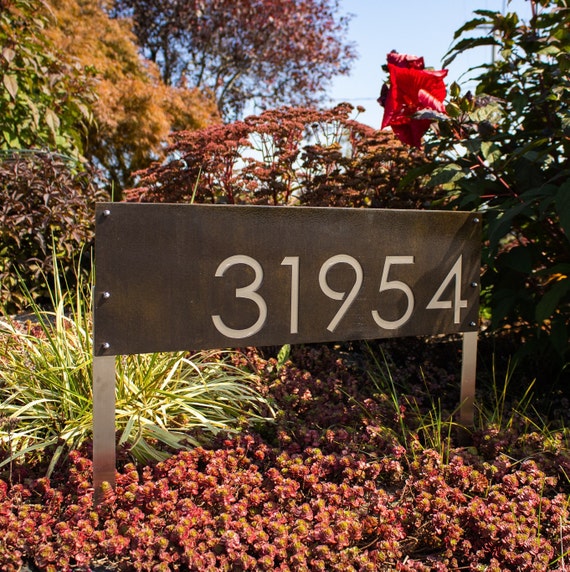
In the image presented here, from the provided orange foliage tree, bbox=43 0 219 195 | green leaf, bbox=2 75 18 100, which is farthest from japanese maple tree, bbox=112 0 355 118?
green leaf, bbox=2 75 18 100

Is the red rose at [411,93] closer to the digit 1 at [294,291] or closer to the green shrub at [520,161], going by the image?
the green shrub at [520,161]

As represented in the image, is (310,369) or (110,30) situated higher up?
(110,30)

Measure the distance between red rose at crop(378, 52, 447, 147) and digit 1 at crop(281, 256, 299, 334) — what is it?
0.91 m

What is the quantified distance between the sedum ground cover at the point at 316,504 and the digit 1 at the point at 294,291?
1.40ft

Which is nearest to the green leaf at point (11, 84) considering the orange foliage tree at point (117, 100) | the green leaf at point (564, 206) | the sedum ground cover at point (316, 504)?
the sedum ground cover at point (316, 504)

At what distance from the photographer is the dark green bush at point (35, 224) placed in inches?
156

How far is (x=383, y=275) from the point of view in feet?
6.92

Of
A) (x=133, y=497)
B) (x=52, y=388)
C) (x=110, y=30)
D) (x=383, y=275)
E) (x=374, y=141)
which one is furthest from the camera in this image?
(x=110, y=30)

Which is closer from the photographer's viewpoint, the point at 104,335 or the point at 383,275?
the point at 104,335

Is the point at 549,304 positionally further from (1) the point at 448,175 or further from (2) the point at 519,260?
(1) the point at 448,175

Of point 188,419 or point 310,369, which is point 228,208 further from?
point 310,369

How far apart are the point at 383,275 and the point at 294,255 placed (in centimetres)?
34

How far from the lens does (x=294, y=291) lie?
1.99 metres

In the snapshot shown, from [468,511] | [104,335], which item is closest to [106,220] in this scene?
[104,335]
